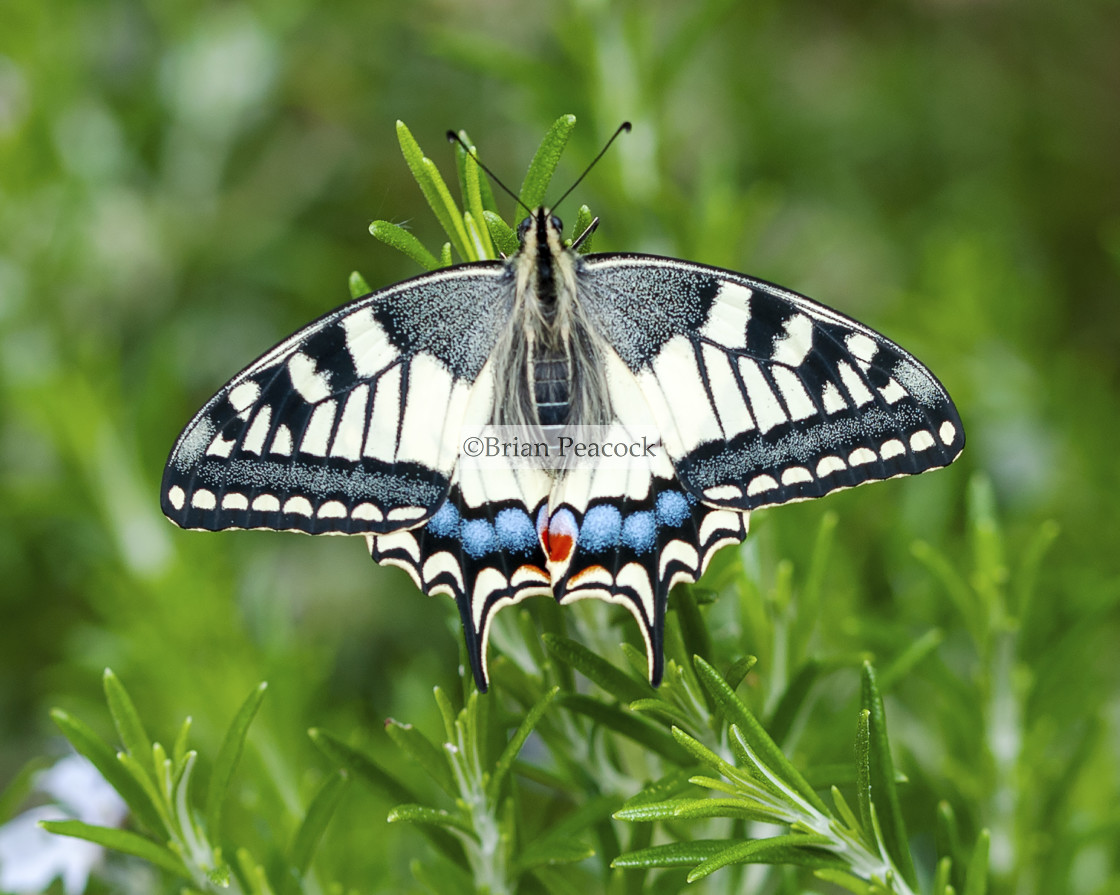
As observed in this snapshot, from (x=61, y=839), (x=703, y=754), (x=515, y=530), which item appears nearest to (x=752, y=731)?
(x=703, y=754)

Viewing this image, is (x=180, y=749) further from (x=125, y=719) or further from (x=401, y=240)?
(x=401, y=240)

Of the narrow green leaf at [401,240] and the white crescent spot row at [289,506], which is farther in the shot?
the white crescent spot row at [289,506]

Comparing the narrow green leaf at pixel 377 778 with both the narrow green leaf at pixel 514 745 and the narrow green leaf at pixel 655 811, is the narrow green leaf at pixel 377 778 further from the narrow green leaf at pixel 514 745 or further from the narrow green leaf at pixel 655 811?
the narrow green leaf at pixel 655 811

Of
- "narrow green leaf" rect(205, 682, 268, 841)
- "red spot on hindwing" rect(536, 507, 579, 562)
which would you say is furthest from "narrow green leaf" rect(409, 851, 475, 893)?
"red spot on hindwing" rect(536, 507, 579, 562)

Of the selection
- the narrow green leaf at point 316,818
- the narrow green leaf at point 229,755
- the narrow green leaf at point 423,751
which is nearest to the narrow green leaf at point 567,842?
the narrow green leaf at point 423,751

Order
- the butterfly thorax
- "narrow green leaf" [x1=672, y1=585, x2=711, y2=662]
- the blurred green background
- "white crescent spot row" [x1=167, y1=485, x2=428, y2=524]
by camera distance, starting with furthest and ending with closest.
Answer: the blurred green background < the butterfly thorax < "white crescent spot row" [x1=167, y1=485, x2=428, y2=524] < "narrow green leaf" [x1=672, y1=585, x2=711, y2=662]

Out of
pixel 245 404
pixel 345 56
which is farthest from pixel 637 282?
pixel 345 56

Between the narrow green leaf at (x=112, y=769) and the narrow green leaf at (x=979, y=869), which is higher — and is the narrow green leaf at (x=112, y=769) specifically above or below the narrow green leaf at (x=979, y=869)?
above

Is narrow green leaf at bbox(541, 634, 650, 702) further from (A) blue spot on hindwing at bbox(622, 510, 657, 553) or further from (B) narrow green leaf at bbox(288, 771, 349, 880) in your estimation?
(B) narrow green leaf at bbox(288, 771, 349, 880)
